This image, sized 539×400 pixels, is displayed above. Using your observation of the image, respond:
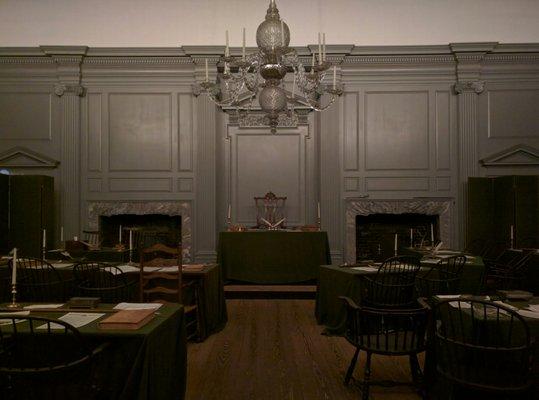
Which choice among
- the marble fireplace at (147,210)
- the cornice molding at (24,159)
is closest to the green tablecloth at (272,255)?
the marble fireplace at (147,210)

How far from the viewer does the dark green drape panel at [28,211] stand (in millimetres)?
8945

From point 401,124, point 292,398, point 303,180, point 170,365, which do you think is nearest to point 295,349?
point 292,398

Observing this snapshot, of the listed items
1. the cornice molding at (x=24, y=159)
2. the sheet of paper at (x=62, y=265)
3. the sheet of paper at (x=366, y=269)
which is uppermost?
the cornice molding at (x=24, y=159)

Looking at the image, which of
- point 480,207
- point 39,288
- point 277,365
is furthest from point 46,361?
point 480,207

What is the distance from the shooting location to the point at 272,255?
7938 mm

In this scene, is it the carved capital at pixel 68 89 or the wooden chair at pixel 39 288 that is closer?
the wooden chair at pixel 39 288

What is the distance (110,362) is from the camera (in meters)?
2.67

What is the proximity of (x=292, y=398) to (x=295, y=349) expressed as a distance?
4.21 ft

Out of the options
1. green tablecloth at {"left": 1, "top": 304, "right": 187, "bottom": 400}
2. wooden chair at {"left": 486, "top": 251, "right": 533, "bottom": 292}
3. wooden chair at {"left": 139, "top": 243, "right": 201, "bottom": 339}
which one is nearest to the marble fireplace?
wooden chair at {"left": 139, "top": 243, "right": 201, "bottom": 339}

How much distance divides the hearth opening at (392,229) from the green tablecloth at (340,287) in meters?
3.56

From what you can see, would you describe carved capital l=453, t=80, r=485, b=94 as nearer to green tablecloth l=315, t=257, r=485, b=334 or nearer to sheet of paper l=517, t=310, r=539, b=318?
green tablecloth l=315, t=257, r=485, b=334

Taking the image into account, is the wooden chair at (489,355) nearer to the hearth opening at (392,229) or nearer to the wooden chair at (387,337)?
the wooden chair at (387,337)

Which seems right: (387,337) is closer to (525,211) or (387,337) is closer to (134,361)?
(134,361)

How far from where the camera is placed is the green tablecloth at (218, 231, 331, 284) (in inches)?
311
